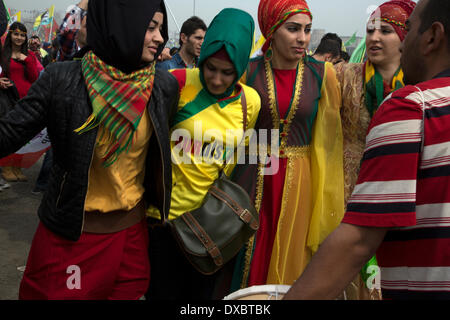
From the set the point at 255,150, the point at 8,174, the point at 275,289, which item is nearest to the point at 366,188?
the point at 275,289

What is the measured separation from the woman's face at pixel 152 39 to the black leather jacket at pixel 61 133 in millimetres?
249

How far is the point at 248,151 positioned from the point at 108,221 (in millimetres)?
1160

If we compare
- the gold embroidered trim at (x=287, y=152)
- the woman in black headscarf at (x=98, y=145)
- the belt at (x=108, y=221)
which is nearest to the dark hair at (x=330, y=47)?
the gold embroidered trim at (x=287, y=152)

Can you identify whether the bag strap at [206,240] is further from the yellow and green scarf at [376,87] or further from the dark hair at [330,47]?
the dark hair at [330,47]

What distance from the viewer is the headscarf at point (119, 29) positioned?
69.6 inches

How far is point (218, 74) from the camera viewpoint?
2320 millimetres

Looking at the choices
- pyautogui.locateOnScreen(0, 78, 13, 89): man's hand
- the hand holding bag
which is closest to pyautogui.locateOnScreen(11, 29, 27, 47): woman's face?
pyautogui.locateOnScreen(0, 78, 13, 89): man's hand

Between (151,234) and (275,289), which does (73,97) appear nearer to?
(151,234)

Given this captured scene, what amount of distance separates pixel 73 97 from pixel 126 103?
0.21 meters

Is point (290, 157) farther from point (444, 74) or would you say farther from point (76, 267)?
point (444, 74)

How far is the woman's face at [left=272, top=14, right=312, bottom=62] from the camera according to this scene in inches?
109

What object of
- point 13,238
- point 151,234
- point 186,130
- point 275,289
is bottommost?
point 13,238

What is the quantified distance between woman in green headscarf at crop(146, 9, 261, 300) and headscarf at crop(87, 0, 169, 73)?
0.53 m

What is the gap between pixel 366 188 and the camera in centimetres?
103
